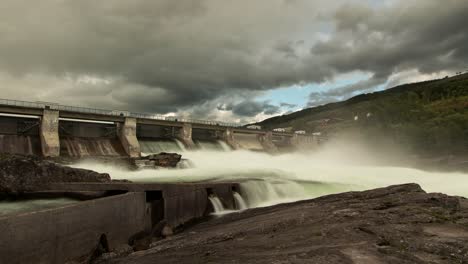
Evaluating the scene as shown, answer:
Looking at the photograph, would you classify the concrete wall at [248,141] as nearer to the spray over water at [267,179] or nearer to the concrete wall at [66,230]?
the spray over water at [267,179]

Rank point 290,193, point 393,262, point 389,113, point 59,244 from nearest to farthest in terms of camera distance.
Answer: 1. point 393,262
2. point 59,244
3. point 290,193
4. point 389,113

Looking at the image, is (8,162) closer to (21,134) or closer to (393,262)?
(393,262)

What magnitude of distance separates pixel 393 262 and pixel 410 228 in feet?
9.69

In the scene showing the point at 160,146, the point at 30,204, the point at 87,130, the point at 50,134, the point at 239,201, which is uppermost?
the point at 87,130

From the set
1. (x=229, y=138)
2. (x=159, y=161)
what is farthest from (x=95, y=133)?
(x=229, y=138)

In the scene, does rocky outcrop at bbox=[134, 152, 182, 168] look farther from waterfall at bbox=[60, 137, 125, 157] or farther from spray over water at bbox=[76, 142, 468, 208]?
waterfall at bbox=[60, 137, 125, 157]

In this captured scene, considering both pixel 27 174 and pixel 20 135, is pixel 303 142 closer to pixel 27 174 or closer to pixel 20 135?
pixel 20 135

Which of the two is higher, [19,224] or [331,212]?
[19,224]

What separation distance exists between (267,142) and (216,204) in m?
52.9

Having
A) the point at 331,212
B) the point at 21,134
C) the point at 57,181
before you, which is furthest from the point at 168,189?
the point at 21,134

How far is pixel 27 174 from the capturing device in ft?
46.0

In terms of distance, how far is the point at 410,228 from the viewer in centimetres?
877

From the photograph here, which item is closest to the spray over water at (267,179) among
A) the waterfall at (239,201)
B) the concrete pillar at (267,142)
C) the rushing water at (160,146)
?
the waterfall at (239,201)

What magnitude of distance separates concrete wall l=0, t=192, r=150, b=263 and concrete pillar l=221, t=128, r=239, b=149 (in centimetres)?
4677
